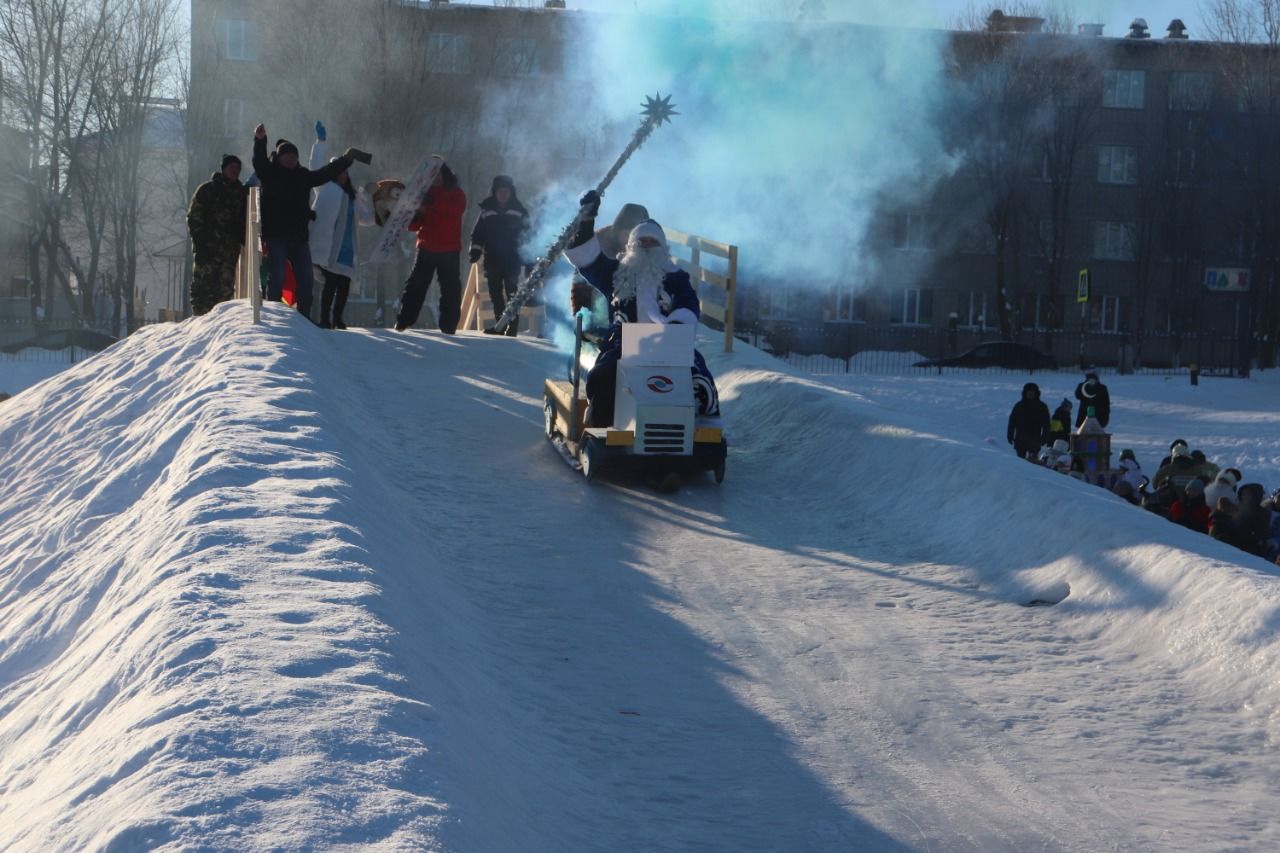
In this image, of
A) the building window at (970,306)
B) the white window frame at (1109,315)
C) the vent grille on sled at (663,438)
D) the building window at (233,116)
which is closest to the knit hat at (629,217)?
the vent grille on sled at (663,438)

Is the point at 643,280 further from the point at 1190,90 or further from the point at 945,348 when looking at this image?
the point at 1190,90

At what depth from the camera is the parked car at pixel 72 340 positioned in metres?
34.7

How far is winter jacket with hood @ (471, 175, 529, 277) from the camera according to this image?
16781 mm

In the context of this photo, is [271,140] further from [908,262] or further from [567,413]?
[567,413]

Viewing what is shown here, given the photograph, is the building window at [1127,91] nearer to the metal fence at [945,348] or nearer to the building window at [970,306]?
the building window at [970,306]

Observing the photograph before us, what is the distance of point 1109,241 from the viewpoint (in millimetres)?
49562

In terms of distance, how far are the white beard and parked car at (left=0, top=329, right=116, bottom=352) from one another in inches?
1053

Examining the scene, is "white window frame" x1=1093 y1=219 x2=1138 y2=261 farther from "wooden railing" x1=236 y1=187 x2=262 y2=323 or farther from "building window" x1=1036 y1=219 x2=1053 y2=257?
"wooden railing" x1=236 y1=187 x2=262 y2=323

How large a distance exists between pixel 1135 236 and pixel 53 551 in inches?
1755

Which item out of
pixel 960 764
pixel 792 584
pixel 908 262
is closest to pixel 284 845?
Answer: pixel 960 764

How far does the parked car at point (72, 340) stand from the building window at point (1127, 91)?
33.1m

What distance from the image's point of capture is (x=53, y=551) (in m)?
7.80

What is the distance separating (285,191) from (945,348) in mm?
32727

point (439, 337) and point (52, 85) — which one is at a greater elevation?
point (52, 85)
